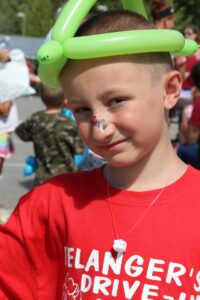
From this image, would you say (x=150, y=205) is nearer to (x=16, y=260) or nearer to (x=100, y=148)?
(x=100, y=148)

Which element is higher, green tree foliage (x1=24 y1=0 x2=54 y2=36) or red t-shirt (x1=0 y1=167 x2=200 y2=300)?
red t-shirt (x1=0 y1=167 x2=200 y2=300)

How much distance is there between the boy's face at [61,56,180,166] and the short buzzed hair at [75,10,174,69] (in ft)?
0.13

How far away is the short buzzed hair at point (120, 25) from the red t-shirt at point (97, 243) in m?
0.35

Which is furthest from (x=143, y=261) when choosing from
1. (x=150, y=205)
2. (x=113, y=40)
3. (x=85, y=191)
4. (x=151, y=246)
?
(x=113, y=40)

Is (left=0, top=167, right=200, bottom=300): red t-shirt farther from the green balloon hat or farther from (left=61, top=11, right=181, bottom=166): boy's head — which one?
the green balloon hat

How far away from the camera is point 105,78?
1.44m

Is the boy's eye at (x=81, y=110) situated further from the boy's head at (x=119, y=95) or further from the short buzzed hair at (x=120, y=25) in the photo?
the short buzzed hair at (x=120, y=25)

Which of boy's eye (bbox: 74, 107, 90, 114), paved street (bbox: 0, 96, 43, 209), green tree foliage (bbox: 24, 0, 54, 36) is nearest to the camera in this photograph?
boy's eye (bbox: 74, 107, 90, 114)

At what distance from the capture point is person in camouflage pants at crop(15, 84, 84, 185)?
184 inches

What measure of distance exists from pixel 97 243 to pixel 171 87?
19.1 inches

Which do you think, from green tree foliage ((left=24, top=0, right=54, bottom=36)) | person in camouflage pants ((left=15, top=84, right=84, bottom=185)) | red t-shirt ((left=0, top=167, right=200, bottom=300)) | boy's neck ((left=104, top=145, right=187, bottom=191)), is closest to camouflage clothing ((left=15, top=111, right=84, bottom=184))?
person in camouflage pants ((left=15, top=84, right=84, bottom=185))

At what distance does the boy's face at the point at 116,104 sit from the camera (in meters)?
1.45

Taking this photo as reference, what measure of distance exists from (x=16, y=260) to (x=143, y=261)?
410mm

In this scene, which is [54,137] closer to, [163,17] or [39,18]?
[163,17]
